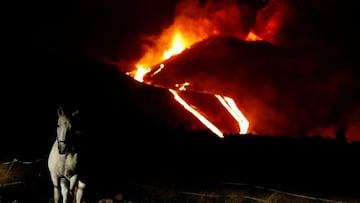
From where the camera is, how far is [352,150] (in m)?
12.1

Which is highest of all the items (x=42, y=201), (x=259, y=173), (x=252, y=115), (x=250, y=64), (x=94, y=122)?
(x=250, y=64)

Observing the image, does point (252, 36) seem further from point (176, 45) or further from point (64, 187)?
point (64, 187)

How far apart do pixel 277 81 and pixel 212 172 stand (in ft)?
36.5

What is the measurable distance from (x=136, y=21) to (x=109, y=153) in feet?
60.1

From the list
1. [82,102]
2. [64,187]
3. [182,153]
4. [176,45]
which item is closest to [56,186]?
[64,187]

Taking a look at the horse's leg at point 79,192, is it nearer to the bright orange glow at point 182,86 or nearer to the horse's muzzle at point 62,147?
the horse's muzzle at point 62,147

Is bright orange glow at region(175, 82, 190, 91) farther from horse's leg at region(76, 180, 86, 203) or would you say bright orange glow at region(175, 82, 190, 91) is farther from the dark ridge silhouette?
horse's leg at region(76, 180, 86, 203)

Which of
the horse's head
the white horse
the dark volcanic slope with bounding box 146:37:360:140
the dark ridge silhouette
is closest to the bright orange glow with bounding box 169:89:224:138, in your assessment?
the dark ridge silhouette

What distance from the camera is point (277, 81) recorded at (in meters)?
23.1

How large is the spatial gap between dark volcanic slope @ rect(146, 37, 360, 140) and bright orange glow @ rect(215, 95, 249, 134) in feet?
1.53

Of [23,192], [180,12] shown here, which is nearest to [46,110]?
[23,192]

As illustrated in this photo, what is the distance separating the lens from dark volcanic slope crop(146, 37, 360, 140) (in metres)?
21.1

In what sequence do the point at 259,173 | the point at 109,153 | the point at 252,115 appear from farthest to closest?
1. the point at 252,115
2. the point at 109,153
3. the point at 259,173

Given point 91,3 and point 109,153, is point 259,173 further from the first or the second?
point 91,3
